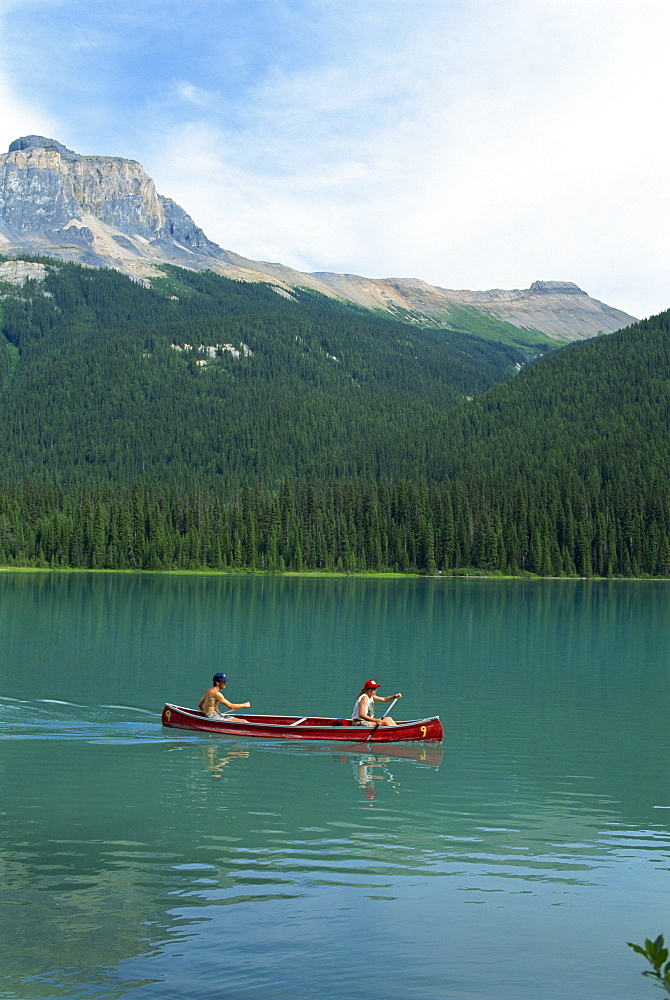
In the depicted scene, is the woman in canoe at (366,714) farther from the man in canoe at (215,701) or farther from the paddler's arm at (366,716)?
the man in canoe at (215,701)

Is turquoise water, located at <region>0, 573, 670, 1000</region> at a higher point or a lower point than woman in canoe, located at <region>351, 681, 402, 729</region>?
lower

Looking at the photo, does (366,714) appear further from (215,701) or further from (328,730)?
(215,701)

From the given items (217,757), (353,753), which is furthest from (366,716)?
(217,757)

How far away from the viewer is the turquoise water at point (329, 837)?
1656cm

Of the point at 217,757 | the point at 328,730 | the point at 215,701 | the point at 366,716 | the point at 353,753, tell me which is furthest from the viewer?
the point at 215,701

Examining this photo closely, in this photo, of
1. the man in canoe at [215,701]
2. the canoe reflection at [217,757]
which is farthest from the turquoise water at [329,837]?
the man in canoe at [215,701]

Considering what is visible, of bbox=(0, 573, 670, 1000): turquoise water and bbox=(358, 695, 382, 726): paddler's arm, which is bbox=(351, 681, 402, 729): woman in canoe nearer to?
bbox=(358, 695, 382, 726): paddler's arm

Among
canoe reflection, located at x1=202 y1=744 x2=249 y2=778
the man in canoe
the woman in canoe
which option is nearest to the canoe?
the woman in canoe

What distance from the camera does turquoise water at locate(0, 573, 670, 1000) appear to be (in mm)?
16562

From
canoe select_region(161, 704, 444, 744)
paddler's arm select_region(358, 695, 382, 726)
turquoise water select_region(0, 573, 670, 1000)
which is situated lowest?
turquoise water select_region(0, 573, 670, 1000)

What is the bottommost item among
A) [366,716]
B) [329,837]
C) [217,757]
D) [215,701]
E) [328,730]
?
[217,757]

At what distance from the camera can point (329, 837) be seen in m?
24.1

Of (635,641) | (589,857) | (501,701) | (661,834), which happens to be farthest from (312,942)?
(635,641)

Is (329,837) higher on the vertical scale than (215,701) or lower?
lower
